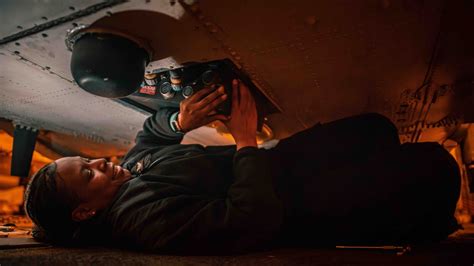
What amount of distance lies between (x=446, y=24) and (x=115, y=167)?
2.16 m

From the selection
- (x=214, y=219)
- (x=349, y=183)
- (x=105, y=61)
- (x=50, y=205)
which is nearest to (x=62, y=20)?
(x=105, y=61)

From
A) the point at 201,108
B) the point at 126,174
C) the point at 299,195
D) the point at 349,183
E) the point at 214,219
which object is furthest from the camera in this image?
the point at 201,108

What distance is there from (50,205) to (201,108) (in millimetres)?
1034

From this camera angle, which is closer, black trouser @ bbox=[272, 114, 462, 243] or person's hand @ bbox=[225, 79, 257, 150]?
black trouser @ bbox=[272, 114, 462, 243]

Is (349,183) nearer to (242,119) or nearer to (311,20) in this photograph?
(242,119)

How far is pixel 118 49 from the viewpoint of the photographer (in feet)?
5.84

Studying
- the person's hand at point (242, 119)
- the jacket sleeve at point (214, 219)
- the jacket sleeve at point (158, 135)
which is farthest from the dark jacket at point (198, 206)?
the jacket sleeve at point (158, 135)

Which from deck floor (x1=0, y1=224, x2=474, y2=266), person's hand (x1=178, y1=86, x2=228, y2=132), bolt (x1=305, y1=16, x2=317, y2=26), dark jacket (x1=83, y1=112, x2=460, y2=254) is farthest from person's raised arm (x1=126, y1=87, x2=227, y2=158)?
deck floor (x1=0, y1=224, x2=474, y2=266)

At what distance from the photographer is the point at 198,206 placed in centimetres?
148

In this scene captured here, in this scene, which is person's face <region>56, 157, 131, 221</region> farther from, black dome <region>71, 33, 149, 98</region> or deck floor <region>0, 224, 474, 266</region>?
black dome <region>71, 33, 149, 98</region>

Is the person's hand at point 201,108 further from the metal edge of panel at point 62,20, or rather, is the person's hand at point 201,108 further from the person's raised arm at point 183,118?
the metal edge of panel at point 62,20

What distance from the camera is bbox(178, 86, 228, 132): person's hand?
1.91 meters

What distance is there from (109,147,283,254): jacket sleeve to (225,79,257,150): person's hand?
6.9 inches

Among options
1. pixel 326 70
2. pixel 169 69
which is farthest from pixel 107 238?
pixel 326 70
